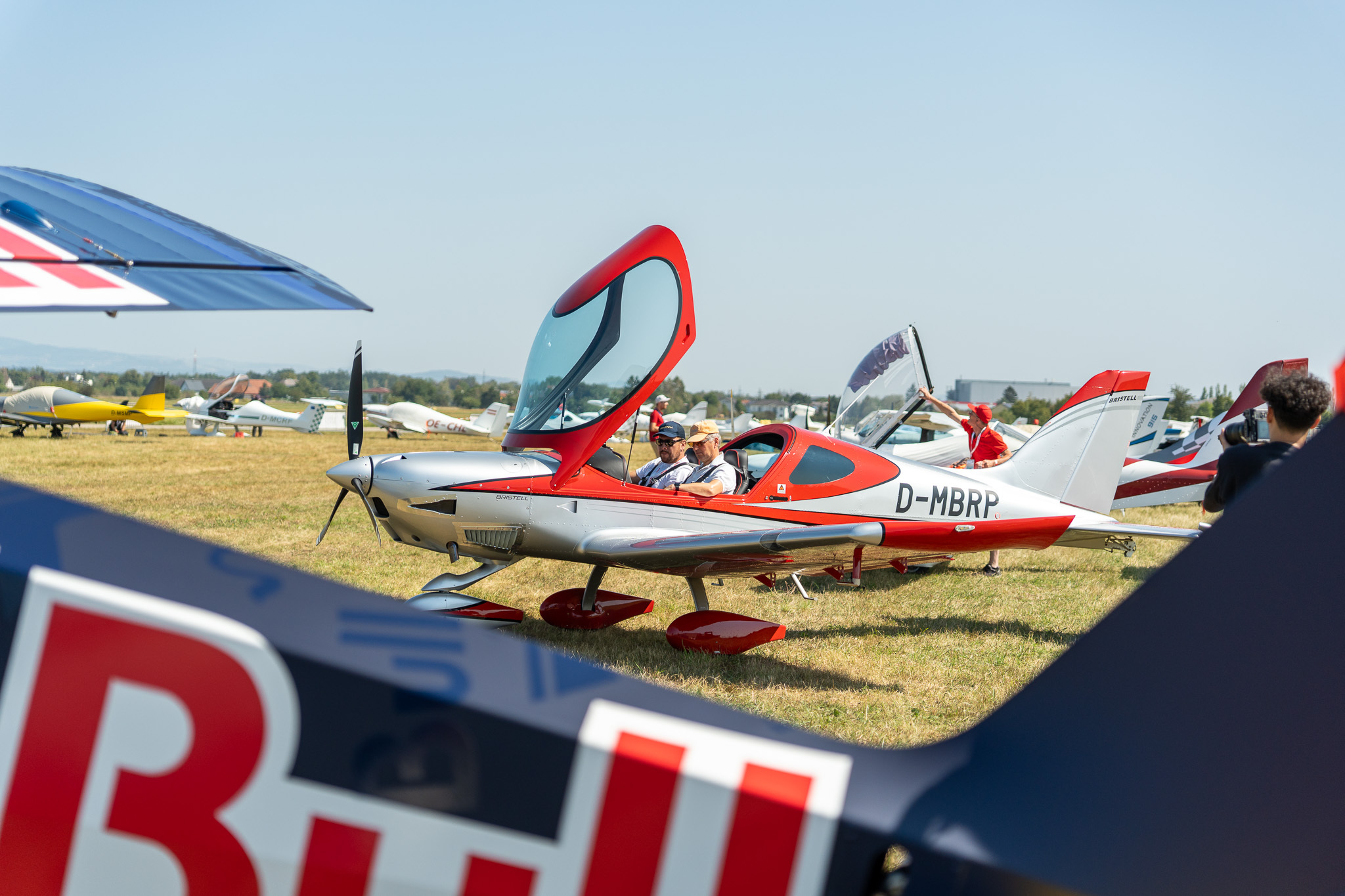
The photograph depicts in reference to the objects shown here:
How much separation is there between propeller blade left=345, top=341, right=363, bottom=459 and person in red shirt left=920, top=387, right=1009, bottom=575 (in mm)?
5555

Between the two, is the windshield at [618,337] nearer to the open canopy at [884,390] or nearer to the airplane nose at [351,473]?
the airplane nose at [351,473]

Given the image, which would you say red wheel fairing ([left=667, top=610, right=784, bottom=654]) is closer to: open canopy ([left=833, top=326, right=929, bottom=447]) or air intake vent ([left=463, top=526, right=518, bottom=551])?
air intake vent ([left=463, top=526, right=518, bottom=551])

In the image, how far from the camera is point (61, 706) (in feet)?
3.89

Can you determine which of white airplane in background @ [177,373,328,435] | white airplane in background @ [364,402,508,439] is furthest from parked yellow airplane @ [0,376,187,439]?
white airplane in background @ [364,402,508,439]

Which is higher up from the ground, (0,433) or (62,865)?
(62,865)

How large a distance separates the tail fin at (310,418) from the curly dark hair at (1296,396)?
1636 inches

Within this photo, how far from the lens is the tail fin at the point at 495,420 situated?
37125mm

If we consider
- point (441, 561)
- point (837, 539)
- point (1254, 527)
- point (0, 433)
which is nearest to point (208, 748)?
point (1254, 527)

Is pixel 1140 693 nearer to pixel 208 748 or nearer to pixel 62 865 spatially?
pixel 208 748

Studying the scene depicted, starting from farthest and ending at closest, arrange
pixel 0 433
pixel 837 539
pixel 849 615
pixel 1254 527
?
pixel 0 433 < pixel 849 615 < pixel 837 539 < pixel 1254 527

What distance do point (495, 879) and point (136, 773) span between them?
1.67ft

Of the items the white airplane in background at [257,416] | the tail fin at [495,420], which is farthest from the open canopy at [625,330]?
the white airplane in background at [257,416]

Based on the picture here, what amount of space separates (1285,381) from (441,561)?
25.7 ft

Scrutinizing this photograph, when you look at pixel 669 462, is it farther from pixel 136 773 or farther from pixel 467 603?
pixel 136 773
